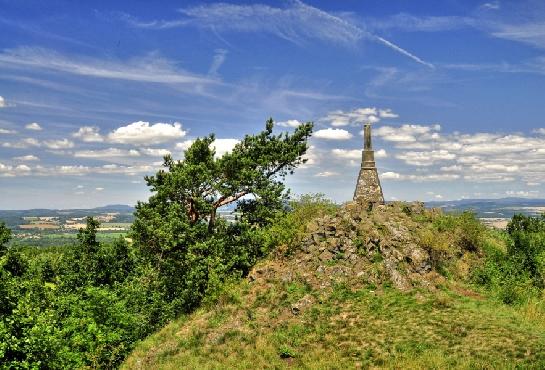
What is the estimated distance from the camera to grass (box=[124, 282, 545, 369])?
23078 millimetres

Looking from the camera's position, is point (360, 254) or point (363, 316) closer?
point (363, 316)

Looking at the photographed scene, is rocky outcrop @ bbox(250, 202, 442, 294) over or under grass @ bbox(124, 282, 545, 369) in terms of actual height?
over

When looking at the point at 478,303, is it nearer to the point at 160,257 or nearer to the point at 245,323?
the point at 245,323

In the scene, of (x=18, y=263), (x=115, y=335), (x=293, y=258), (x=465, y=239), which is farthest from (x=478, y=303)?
(x=18, y=263)

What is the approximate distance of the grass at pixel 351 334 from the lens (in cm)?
2308

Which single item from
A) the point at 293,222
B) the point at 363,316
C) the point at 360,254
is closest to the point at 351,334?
the point at 363,316

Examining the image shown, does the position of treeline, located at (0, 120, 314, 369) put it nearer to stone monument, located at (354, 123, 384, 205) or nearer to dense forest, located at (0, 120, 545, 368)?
dense forest, located at (0, 120, 545, 368)

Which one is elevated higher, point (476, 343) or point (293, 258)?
point (293, 258)

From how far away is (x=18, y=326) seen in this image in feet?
80.0

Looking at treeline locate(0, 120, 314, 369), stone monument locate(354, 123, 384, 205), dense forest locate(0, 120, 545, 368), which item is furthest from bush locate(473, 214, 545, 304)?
treeline locate(0, 120, 314, 369)

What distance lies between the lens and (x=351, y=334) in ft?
88.6

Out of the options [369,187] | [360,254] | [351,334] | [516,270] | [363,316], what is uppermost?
[369,187]

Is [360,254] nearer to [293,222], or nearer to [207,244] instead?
[293,222]

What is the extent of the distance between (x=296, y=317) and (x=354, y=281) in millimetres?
5457
